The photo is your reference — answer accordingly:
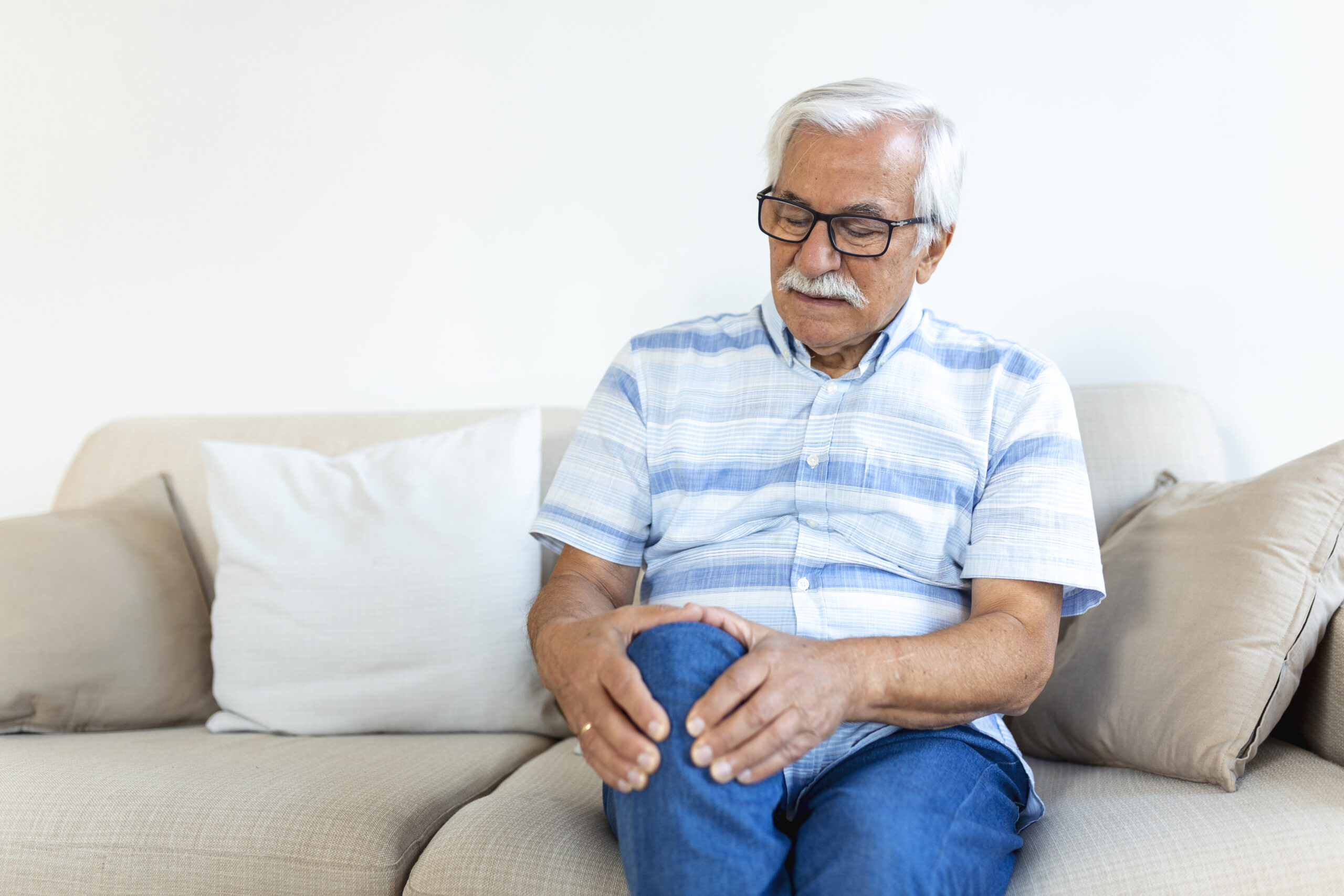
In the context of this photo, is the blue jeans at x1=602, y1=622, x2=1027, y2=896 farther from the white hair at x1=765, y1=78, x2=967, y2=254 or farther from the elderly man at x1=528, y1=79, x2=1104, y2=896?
the white hair at x1=765, y1=78, x2=967, y2=254

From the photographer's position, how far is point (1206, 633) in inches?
47.6

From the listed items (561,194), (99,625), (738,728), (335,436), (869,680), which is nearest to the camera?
(738,728)

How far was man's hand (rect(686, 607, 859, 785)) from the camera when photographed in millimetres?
920

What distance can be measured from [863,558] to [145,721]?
48.8 inches

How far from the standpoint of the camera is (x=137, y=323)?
223cm

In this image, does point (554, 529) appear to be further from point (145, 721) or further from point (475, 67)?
point (475, 67)

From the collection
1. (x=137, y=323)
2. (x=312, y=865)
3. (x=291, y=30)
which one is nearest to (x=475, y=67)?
(x=291, y=30)

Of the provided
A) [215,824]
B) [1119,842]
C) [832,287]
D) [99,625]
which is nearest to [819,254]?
[832,287]

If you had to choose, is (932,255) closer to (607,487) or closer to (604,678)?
(607,487)

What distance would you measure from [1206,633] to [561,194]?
1.43m

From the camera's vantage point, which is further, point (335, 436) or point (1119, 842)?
point (335, 436)

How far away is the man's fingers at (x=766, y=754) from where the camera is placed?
0.91m

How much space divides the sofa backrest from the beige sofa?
0.47m

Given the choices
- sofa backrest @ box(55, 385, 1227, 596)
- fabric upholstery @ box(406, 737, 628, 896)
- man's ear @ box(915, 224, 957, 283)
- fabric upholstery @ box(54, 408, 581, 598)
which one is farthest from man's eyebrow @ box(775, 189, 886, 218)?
fabric upholstery @ box(406, 737, 628, 896)
